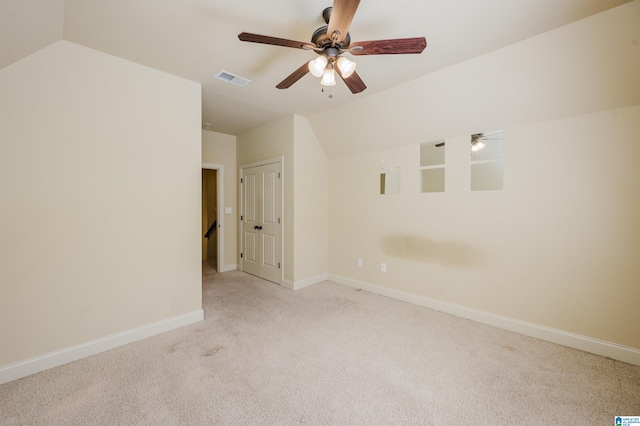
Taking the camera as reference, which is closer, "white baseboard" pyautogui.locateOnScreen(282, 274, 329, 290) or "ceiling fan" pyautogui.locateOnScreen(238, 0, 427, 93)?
"ceiling fan" pyautogui.locateOnScreen(238, 0, 427, 93)

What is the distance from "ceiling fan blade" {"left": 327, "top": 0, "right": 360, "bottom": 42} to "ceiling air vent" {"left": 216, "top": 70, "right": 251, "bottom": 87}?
155 cm

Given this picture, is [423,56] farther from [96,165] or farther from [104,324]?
[104,324]

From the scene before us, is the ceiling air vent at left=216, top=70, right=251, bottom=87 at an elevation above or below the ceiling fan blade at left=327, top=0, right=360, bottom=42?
above

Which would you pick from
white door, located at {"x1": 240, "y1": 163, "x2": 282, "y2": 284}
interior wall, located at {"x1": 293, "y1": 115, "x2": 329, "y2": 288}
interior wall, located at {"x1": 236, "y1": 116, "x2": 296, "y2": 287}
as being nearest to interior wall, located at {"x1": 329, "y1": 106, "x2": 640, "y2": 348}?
interior wall, located at {"x1": 293, "y1": 115, "x2": 329, "y2": 288}

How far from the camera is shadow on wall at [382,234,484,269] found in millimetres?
3146

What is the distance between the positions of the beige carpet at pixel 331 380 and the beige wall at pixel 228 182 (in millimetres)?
2458

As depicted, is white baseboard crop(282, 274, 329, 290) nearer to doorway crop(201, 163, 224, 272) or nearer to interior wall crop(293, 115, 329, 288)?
interior wall crop(293, 115, 329, 288)

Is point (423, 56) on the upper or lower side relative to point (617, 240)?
upper

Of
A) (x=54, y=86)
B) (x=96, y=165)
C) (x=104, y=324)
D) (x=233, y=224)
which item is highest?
(x=54, y=86)

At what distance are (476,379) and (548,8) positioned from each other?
2.78m

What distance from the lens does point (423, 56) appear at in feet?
7.98

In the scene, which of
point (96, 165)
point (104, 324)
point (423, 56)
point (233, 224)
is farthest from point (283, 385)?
point (233, 224)

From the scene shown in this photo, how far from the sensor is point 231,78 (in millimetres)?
2906

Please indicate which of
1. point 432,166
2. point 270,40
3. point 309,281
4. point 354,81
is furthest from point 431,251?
point 270,40
